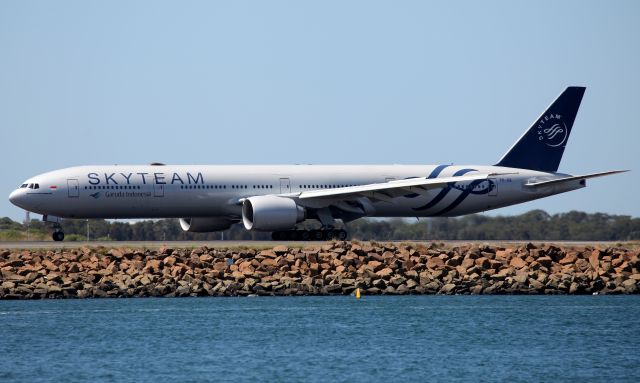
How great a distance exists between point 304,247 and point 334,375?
19.6 meters

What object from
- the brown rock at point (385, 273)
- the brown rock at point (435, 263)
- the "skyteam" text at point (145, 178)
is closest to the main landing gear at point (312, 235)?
the "skyteam" text at point (145, 178)

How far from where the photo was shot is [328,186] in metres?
55.6

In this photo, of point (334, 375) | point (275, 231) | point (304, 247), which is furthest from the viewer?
point (275, 231)

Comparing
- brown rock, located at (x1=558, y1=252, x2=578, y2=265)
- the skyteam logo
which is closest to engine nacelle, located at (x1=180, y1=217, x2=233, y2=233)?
the skyteam logo

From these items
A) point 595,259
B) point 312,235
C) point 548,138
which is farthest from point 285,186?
point 595,259

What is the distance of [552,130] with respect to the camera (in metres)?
61.2

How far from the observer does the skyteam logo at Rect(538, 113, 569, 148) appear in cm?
6094

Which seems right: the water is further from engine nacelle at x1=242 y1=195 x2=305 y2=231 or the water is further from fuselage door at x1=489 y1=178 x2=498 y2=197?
fuselage door at x1=489 y1=178 x2=498 y2=197

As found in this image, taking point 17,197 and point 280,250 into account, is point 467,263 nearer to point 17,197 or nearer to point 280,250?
point 280,250

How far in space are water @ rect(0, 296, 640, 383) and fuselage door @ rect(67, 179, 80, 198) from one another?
1243 cm

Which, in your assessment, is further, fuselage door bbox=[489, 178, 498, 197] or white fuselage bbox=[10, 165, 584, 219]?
fuselage door bbox=[489, 178, 498, 197]

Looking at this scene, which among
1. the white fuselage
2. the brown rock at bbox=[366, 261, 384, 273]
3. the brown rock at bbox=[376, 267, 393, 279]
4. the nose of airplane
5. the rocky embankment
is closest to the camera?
the rocky embankment

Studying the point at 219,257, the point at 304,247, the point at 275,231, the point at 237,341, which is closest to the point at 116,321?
the point at 237,341

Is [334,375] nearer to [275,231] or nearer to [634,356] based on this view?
[634,356]
